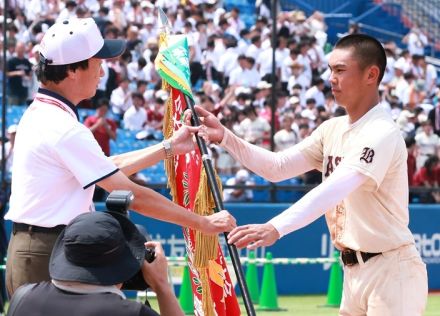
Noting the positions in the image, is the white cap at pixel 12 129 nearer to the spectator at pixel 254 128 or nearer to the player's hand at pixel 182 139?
the spectator at pixel 254 128

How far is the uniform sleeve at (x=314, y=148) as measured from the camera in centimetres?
606

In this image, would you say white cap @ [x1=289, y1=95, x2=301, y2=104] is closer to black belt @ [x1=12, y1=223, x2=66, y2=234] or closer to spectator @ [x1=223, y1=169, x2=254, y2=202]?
spectator @ [x1=223, y1=169, x2=254, y2=202]

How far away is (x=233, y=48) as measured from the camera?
59.2 ft

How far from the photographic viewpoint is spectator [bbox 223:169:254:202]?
14398mm

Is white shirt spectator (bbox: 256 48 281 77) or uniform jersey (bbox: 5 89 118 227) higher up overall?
uniform jersey (bbox: 5 89 118 227)

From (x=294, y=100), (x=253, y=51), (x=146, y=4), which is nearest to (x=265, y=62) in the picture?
(x=294, y=100)

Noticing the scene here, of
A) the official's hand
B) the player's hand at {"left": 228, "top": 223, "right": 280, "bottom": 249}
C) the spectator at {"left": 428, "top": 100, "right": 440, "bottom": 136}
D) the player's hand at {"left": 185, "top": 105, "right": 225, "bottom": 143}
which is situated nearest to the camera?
the official's hand

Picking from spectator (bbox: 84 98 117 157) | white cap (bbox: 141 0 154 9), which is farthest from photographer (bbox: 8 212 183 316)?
white cap (bbox: 141 0 154 9)

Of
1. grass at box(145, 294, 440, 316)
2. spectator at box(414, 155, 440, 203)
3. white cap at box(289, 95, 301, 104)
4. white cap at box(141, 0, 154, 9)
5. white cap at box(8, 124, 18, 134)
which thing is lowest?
grass at box(145, 294, 440, 316)

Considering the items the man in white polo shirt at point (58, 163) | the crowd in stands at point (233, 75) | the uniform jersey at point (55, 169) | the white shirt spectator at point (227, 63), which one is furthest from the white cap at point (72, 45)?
the white shirt spectator at point (227, 63)

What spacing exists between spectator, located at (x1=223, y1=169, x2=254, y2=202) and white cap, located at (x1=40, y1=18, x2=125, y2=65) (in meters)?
9.19

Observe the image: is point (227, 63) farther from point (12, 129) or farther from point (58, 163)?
point (58, 163)

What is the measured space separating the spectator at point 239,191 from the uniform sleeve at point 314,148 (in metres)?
8.20

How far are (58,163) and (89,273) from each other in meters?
1.22
